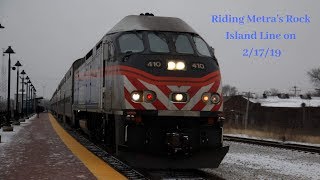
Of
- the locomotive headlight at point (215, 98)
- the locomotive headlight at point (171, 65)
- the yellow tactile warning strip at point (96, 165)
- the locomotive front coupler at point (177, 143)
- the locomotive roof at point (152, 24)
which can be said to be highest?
the locomotive roof at point (152, 24)

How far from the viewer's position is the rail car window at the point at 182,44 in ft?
32.4

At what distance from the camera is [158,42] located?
388 inches

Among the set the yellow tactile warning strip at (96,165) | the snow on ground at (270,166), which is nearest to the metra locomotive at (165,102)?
the yellow tactile warning strip at (96,165)

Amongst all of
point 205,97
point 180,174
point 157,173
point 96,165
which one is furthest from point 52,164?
point 205,97

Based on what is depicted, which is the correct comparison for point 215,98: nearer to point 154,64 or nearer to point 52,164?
point 154,64

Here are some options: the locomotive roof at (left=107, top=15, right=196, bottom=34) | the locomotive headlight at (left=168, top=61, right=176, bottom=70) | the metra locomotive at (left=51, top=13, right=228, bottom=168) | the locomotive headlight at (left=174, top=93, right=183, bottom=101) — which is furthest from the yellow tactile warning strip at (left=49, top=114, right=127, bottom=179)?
the locomotive roof at (left=107, top=15, right=196, bottom=34)

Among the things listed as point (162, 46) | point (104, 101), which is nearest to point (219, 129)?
point (162, 46)

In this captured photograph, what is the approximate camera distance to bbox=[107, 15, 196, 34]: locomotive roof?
402 inches

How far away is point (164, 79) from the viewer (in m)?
9.15

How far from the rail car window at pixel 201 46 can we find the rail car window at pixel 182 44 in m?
0.21

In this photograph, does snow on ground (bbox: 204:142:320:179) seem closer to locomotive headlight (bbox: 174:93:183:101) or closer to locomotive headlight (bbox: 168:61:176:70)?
locomotive headlight (bbox: 174:93:183:101)

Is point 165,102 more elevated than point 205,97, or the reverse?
point 205,97

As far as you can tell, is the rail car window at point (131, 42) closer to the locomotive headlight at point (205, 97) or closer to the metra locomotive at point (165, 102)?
the metra locomotive at point (165, 102)

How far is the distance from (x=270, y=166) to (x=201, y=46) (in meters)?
3.65
